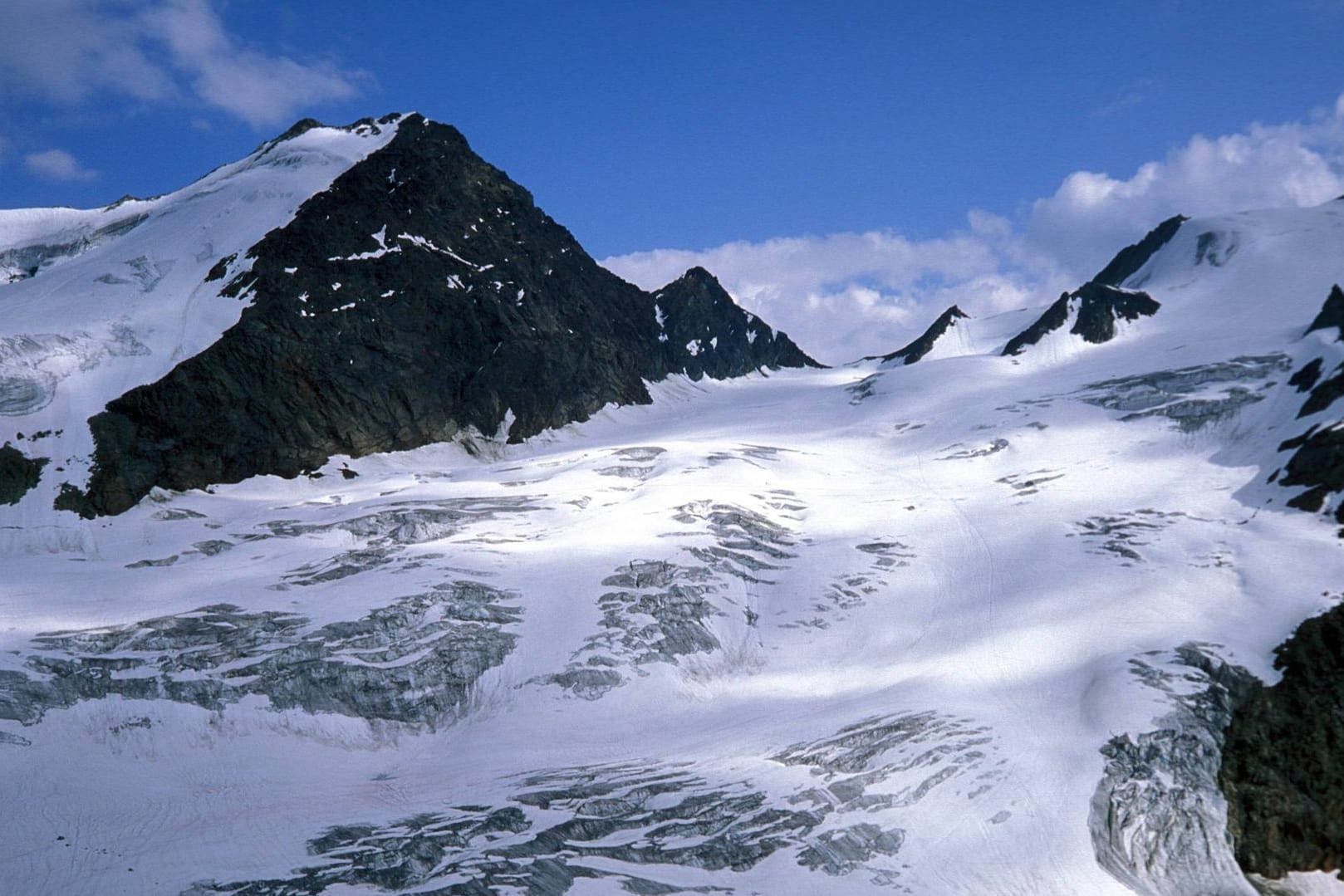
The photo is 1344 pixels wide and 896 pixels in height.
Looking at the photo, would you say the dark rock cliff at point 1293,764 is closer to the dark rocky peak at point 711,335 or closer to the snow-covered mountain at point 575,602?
the snow-covered mountain at point 575,602

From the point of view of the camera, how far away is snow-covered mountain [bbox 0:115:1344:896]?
106 feet

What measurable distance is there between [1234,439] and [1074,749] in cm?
3744

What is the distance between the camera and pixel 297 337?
73.9 meters

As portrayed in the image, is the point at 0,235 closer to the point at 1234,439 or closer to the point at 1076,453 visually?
the point at 1076,453

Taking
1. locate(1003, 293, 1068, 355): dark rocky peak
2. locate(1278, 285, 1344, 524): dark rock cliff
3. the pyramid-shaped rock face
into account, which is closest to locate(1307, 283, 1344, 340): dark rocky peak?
locate(1278, 285, 1344, 524): dark rock cliff

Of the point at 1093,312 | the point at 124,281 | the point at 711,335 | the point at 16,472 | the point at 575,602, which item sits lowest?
the point at 575,602

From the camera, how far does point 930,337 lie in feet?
431

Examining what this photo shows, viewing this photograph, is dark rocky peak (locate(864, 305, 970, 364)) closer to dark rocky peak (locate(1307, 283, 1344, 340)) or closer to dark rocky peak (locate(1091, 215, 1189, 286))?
dark rocky peak (locate(1091, 215, 1189, 286))

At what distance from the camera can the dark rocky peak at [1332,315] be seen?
243 feet

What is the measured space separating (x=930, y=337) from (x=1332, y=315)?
58.3 metres

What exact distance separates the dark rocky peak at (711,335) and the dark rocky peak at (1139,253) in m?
45.0

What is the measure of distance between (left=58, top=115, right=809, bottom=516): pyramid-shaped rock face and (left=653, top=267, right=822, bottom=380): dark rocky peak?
712 inches

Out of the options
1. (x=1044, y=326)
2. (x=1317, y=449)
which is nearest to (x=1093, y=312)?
(x=1044, y=326)

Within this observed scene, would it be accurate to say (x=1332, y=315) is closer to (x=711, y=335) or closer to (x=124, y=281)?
(x=711, y=335)
